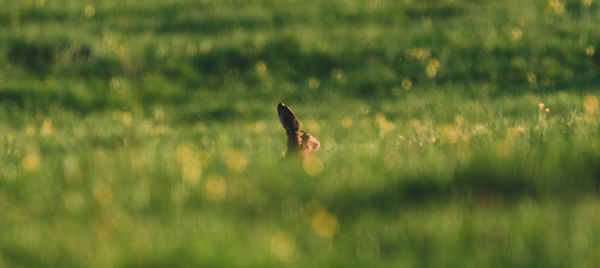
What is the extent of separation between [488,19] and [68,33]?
776 cm

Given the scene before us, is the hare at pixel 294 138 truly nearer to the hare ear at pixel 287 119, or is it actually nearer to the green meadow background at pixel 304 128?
the hare ear at pixel 287 119

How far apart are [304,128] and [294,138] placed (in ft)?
12.5

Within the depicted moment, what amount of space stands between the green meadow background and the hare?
152 millimetres

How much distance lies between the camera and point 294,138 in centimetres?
504

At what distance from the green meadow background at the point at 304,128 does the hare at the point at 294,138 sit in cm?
15

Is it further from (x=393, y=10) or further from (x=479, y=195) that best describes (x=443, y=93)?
(x=479, y=195)

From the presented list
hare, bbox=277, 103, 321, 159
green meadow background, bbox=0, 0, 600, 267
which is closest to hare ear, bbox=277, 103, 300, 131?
hare, bbox=277, 103, 321, 159

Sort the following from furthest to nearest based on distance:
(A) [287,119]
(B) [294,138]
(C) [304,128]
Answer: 1. (C) [304,128]
2. (A) [287,119]
3. (B) [294,138]

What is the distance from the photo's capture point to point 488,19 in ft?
46.4

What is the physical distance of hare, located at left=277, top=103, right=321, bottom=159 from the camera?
16.3 feet

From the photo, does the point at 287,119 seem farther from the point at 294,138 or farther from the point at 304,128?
the point at 304,128

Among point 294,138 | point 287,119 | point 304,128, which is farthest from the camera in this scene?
point 304,128

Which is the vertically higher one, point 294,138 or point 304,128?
point 294,138

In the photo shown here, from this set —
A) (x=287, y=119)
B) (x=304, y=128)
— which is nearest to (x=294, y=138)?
(x=287, y=119)
